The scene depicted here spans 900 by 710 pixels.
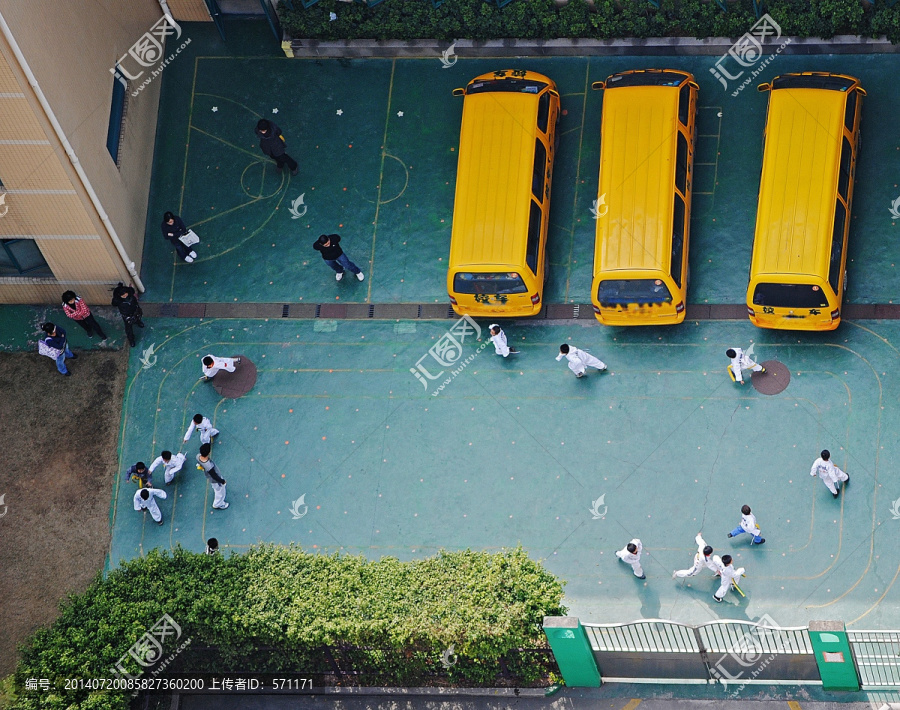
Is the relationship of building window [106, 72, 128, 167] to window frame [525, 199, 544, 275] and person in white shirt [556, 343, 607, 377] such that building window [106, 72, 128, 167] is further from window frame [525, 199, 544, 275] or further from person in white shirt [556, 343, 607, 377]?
person in white shirt [556, 343, 607, 377]

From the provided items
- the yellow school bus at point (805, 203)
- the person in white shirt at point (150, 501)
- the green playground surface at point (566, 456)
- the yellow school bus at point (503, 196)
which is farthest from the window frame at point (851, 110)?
the person in white shirt at point (150, 501)

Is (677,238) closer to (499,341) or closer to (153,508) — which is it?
(499,341)

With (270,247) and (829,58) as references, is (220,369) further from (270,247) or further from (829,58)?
(829,58)

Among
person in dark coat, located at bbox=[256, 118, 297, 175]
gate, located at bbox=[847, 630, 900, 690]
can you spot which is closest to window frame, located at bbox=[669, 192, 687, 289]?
gate, located at bbox=[847, 630, 900, 690]

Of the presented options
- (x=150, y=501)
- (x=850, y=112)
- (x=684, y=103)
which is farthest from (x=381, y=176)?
(x=850, y=112)

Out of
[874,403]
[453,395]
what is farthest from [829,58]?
[453,395]

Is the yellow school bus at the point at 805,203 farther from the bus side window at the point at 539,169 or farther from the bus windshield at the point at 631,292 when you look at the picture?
the bus side window at the point at 539,169

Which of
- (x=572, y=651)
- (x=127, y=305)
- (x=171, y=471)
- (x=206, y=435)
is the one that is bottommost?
(x=572, y=651)
